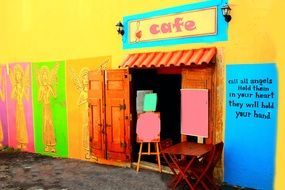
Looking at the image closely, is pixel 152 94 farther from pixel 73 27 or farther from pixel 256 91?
pixel 73 27

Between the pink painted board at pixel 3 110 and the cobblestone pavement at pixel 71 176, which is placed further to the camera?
the pink painted board at pixel 3 110

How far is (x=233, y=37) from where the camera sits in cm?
736

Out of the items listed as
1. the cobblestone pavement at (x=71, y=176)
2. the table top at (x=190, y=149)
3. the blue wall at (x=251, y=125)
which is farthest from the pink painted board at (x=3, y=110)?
the blue wall at (x=251, y=125)

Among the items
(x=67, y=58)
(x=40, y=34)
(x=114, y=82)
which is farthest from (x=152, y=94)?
(x=40, y=34)

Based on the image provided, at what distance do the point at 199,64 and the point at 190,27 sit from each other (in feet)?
3.40

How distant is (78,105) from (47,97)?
4.53 feet

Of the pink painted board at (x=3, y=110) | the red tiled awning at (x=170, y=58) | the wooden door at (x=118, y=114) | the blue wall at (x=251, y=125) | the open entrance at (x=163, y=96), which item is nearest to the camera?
the blue wall at (x=251, y=125)

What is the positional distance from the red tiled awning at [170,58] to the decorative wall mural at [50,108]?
113 inches

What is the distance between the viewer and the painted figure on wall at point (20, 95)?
39.2 feet

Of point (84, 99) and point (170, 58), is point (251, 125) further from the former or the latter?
point (84, 99)

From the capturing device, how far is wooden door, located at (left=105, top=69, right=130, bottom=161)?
8797mm

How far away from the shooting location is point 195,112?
26.0ft

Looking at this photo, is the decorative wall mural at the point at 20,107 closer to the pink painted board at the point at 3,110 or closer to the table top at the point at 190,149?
the pink painted board at the point at 3,110

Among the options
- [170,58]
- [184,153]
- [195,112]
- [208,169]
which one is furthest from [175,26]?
[208,169]
